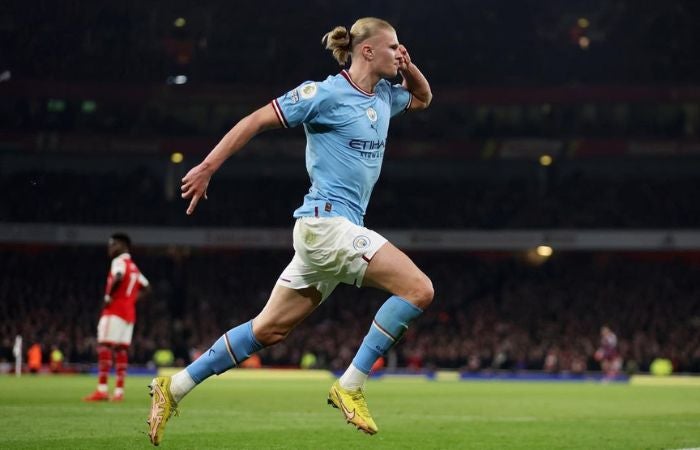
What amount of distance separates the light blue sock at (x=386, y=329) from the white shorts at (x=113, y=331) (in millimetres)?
8421

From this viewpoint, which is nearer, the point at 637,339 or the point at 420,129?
the point at 637,339

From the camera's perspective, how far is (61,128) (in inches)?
1645

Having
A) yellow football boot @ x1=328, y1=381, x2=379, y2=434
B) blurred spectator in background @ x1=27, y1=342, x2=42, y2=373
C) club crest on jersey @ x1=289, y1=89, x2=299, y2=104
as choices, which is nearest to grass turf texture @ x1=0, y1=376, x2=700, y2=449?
yellow football boot @ x1=328, y1=381, x2=379, y2=434

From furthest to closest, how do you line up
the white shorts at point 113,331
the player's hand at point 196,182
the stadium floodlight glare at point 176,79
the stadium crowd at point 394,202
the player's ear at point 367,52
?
the stadium floodlight glare at point 176,79 → the stadium crowd at point 394,202 → the white shorts at point 113,331 → the player's ear at point 367,52 → the player's hand at point 196,182

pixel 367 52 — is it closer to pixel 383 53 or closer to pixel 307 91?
pixel 383 53

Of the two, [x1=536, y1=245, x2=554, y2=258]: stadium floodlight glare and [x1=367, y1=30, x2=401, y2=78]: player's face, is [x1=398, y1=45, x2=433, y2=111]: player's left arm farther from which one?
[x1=536, y1=245, x2=554, y2=258]: stadium floodlight glare

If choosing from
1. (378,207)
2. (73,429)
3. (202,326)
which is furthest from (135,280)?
(378,207)

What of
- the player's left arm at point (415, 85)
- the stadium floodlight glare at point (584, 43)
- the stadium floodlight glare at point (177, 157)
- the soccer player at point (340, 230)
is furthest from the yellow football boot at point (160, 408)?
the stadium floodlight glare at point (584, 43)

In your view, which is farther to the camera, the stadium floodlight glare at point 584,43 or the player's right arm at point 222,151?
the stadium floodlight glare at point 584,43

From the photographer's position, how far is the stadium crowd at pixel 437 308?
113 feet

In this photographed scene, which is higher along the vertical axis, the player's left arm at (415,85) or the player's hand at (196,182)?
the player's left arm at (415,85)

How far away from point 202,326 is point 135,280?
22486mm

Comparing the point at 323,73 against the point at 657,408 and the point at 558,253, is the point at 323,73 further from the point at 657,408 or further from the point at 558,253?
the point at 657,408

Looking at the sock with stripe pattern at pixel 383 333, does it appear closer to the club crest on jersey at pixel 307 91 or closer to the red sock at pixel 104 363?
the club crest on jersey at pixel 307 91
